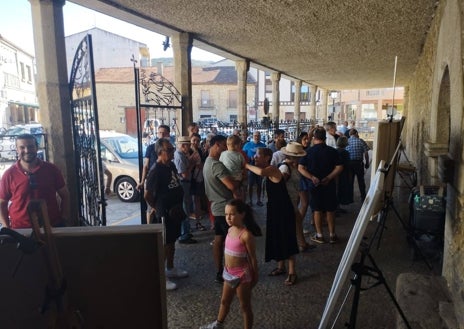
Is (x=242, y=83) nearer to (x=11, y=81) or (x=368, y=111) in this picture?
(x=11, y=81)

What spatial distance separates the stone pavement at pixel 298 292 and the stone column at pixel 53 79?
1592 mm

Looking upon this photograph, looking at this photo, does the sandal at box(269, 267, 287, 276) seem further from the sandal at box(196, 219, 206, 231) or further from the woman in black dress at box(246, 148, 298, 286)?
the sandal at box(196, 219, 206, 231)

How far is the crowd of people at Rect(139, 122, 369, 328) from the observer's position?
2822 millimetres

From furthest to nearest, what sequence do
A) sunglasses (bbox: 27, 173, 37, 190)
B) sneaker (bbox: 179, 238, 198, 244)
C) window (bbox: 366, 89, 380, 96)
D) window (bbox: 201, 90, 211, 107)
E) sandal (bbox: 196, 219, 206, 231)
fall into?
window (bbox: 366, 89, 380, 96) < window (bbox: 201, 90, 211, 107) < sandal (bbox: 196, 219, 206, 231) < sneaker (bbox: 179, 238, 198, 244) < sunglasses (bbox: 27, 173, 37, 190)

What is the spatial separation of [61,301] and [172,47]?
21.5 ft

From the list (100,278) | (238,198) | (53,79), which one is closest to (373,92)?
(238,198)

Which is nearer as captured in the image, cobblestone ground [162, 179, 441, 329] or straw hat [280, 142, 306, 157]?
cobblestone ground [162, 179, 441, 329]

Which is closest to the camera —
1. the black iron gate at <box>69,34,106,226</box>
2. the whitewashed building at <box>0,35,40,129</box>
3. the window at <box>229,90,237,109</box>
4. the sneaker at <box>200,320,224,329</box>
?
the sneaker at <box>200,320,224,329</box>

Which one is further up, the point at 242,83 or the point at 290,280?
the point at 242,83

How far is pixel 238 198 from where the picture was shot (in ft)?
12.2

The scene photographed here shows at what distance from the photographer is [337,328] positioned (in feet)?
9.99

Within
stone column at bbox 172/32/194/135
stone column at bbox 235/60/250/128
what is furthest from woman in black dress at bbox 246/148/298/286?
stone column at bbox 235/60/250/128

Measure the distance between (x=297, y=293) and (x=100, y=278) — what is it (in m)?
2.75

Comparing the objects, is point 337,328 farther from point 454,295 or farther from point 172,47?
point 172,47
